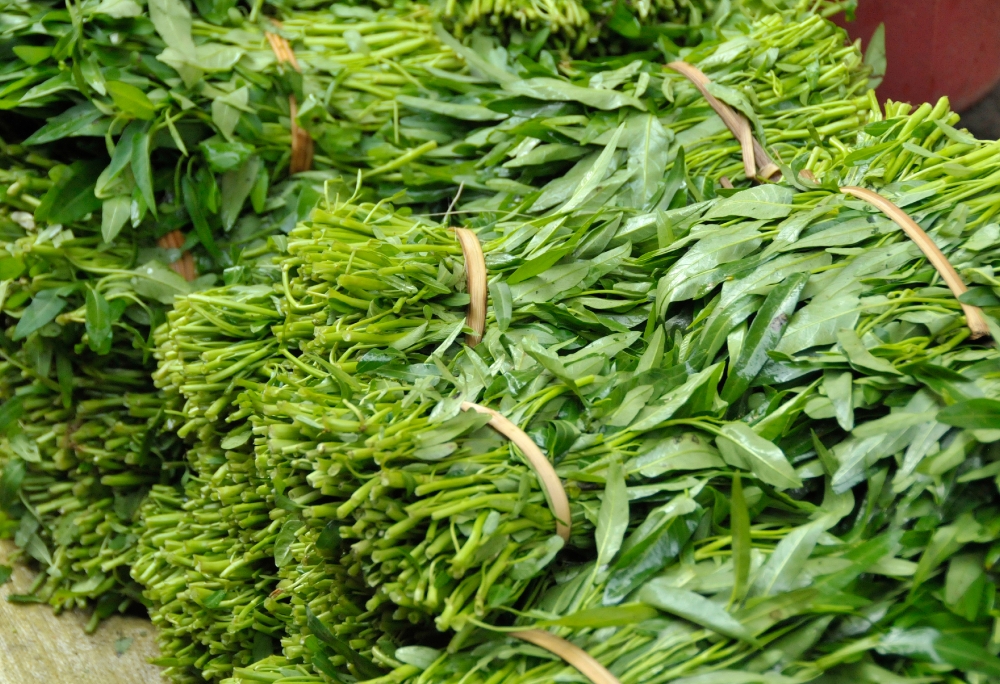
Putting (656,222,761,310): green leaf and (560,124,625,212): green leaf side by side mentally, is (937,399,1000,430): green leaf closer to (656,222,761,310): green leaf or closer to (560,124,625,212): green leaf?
(656,222,761,310): green leaf

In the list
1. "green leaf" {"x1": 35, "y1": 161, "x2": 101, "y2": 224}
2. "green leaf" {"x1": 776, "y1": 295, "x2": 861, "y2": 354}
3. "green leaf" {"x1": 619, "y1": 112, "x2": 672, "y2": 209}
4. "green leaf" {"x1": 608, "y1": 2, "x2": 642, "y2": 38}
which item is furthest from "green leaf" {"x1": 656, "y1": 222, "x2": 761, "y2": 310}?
"green leaf" {"x1": 35, "y1": 161, "x2": 101, "y2": 224}

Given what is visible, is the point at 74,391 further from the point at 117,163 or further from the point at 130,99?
the point at 130,99

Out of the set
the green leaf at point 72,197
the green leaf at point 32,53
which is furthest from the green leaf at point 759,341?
the green leaf at point 32,53

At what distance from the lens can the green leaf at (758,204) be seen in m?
1.11

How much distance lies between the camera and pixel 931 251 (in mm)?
978

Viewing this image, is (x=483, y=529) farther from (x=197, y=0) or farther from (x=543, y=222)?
(x=197, y=0)

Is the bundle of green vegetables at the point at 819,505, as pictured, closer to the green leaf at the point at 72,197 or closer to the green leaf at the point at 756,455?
the green leaf at the point at 756,455

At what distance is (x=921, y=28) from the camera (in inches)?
81.7

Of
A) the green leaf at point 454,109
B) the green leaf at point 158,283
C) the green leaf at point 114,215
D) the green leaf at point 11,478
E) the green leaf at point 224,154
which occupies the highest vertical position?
the green leaf at point 454,109

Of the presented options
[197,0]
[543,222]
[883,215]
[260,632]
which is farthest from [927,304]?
[197,0]

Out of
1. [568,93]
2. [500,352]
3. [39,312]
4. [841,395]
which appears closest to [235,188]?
[39,312]

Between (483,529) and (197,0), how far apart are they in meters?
1.35

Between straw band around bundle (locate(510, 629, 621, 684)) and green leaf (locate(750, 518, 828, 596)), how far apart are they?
0.18 m

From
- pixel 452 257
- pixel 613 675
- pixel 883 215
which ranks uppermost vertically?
pixel 883 215
